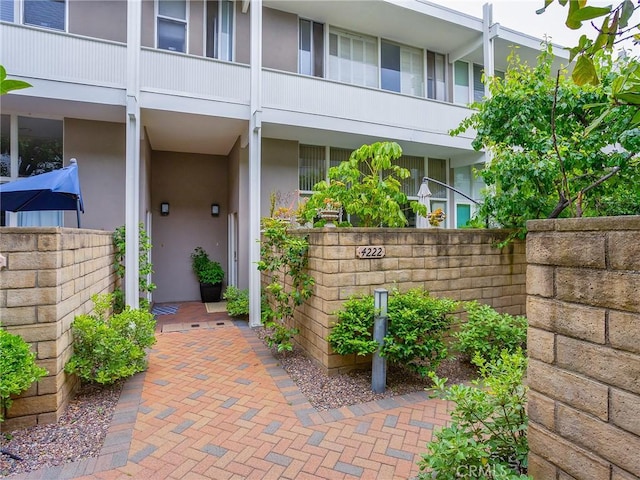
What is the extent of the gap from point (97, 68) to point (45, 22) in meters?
1.70

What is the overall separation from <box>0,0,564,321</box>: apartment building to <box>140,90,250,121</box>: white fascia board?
0.02m

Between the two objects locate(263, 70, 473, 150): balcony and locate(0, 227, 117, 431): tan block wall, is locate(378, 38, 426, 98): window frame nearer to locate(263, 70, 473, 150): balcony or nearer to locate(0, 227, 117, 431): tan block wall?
locate(263, 70, 473, 150): balcony

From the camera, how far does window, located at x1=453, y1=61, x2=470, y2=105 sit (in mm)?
10242

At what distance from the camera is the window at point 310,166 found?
8.57m

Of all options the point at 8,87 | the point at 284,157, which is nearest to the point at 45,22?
the point at 284,157

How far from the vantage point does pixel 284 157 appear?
26.9ft

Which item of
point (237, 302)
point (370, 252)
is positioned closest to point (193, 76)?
point (237, 302)

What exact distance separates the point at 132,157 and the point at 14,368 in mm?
4163

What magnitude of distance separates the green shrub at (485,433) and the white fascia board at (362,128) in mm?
6132

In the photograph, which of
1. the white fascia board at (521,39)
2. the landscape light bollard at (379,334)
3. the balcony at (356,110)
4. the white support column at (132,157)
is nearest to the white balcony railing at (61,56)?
the white support column at (132,157)

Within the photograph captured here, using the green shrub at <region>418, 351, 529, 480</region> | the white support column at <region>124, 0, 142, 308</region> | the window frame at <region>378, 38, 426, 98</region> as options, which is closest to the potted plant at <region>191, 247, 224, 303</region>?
the white support column at <region>124, 0, 142, 308</region>

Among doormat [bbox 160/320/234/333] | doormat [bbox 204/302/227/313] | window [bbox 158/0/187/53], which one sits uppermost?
window [bbox 158/0/187/53]

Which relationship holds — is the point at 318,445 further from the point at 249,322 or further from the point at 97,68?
the point at 97,68

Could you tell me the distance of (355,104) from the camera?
7953 mm
